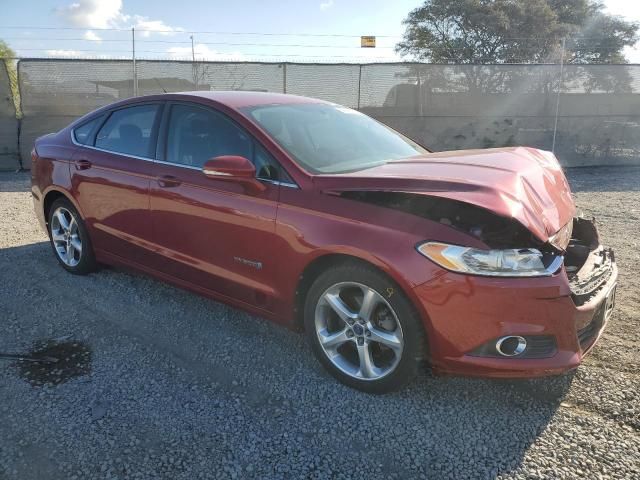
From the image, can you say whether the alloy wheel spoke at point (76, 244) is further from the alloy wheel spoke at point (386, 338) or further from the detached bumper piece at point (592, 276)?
the detached bumper piece at point (592, 276)

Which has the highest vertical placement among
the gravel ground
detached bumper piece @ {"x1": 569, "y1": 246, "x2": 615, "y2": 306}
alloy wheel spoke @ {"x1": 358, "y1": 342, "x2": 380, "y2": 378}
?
detached bumper piece @ {"x1": 569, "y1": 246, "x2": 615, "y2": 306}

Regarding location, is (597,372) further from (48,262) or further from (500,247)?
(48,262)

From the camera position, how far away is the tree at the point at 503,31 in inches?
1214

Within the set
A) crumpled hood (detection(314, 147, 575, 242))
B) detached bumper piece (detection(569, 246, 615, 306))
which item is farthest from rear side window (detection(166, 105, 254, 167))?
detached bumper piece (detection(569, 246, 615, 306))

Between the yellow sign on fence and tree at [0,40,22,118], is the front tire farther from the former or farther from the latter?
the yellow sign on fence

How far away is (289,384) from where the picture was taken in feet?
9.96

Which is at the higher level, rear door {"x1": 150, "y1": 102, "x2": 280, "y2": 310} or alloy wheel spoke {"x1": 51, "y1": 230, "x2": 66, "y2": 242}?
rear door {"x1": 150, "y1": 102, "x2": 280, "y2": 310}

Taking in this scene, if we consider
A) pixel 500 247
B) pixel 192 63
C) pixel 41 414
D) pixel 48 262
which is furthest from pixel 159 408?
pixel 192 63

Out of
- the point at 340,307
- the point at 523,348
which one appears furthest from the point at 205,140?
the point at 523,348

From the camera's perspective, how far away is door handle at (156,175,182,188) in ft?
11.8

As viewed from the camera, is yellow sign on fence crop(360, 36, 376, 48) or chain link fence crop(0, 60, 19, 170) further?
yellow sign on fence crop(360, 36, 376, 48)

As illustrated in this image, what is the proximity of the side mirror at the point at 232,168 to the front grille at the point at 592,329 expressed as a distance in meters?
2.00

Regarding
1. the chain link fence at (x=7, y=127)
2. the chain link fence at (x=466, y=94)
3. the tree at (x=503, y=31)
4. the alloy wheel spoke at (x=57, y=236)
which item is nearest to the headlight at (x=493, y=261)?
the alloy wheel spoke at (x=57, y=236)

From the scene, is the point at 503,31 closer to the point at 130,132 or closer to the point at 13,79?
the point at 13,79
